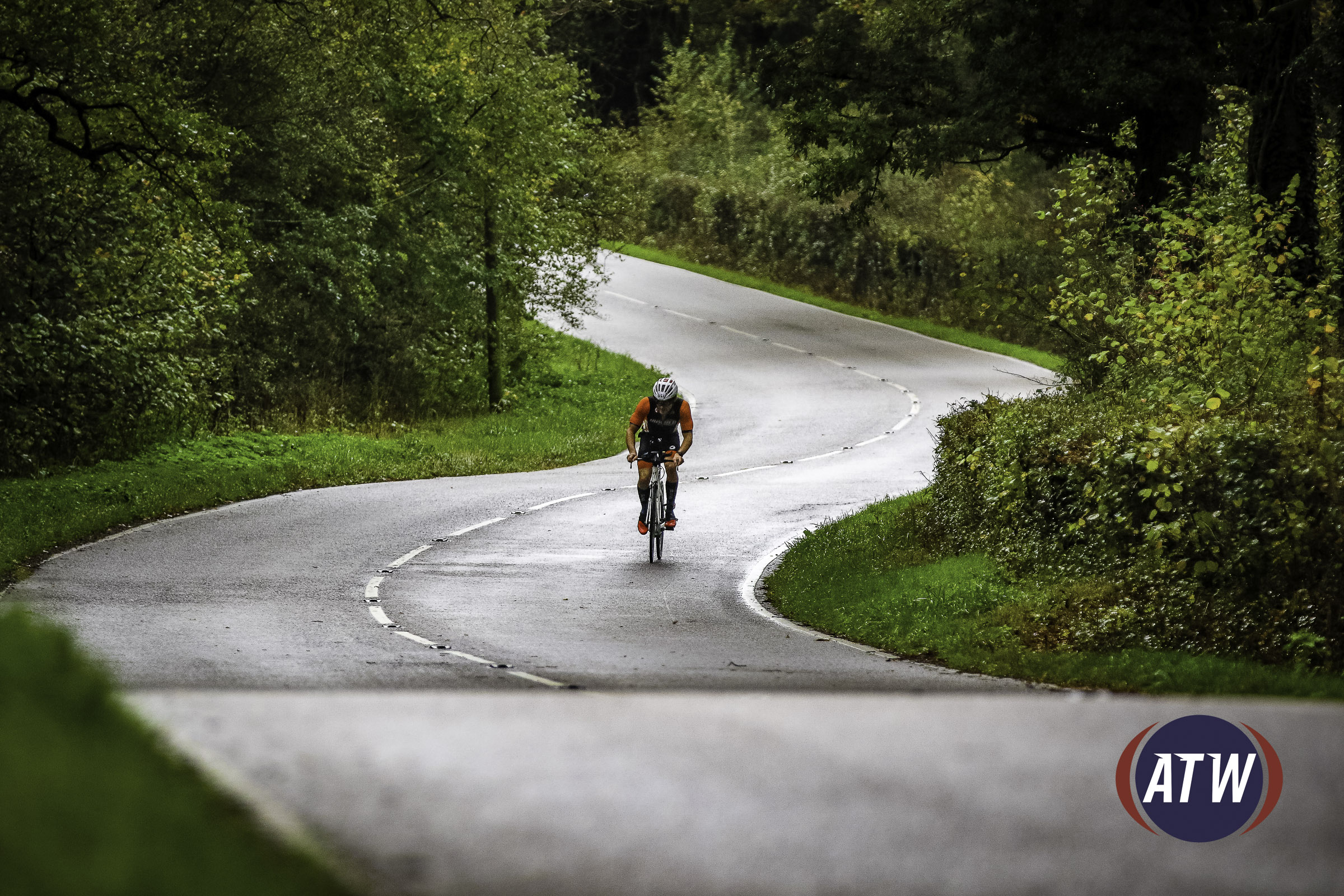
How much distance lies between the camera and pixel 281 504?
63.3ft

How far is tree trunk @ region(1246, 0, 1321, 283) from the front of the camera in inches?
599

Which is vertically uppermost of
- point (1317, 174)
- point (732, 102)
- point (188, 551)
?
point (732, 102)

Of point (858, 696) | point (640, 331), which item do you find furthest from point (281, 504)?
point (640, 331)

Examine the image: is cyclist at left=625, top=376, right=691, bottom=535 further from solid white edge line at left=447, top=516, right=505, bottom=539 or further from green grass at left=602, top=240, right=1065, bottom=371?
green grass at left=602, top=240, right=1065, bottom=371

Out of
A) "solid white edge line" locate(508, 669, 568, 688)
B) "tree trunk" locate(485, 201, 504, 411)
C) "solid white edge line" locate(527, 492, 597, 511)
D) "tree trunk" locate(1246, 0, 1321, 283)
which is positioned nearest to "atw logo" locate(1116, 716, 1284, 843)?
"solid white edge line" locate(508, 669, 568, 688)

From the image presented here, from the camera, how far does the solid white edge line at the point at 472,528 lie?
17.3 meters

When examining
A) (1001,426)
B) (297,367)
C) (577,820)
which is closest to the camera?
(577,820)

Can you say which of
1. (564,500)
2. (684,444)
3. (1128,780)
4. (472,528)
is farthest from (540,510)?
(1128,780)

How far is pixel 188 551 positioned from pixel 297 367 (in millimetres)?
11973

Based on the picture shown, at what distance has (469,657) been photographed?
10.5 m

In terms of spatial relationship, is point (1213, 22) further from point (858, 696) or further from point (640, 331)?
point (640, 331)

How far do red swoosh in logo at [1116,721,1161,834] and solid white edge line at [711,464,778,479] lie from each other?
1743cm

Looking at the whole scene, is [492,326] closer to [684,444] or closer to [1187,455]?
[684,444]

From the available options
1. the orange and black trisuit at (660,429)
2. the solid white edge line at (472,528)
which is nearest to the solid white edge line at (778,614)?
the orange and black trisuit at (660,429)
